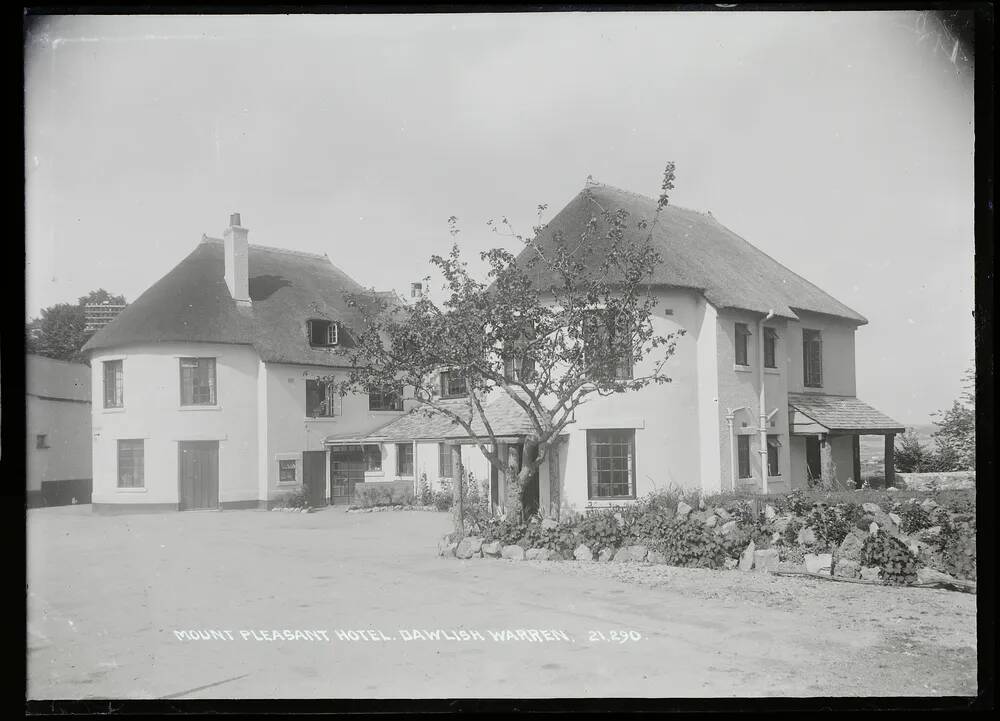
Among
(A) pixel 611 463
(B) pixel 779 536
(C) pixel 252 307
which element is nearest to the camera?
(B) pixel 779 536

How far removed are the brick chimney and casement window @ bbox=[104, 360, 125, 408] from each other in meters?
1.69

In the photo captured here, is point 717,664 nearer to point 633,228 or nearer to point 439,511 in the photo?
point 633,228

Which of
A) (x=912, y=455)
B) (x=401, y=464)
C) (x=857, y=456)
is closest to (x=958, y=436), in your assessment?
(x=912, y=455)

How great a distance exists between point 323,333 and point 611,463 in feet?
15.6

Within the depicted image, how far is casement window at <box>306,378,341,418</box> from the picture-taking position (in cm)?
1048

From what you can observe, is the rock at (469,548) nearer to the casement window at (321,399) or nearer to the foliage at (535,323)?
the foliage at (535,323)

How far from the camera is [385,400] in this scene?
11562 millimetres

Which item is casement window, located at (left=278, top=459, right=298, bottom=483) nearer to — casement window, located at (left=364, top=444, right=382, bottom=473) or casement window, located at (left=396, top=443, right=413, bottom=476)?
casement window, located at (left=364, top=444, right=382, bottom=473)

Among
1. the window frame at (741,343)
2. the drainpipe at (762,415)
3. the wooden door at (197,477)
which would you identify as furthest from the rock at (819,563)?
the wooden door at (197,477)

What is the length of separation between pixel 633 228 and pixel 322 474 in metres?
6.16

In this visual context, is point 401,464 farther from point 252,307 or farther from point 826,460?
point 826,460

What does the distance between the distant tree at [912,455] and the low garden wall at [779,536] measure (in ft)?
1.06

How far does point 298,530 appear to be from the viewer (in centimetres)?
1058

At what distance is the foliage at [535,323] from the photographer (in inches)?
395
